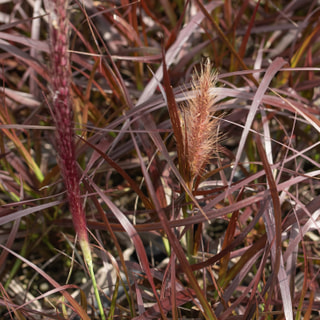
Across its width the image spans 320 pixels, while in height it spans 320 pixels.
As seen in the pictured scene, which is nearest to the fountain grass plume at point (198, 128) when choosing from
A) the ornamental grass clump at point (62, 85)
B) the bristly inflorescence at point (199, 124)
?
the bristly inflorescence at point (199, 124)

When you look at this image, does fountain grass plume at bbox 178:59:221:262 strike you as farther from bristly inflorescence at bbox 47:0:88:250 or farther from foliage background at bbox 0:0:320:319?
bristly inflorescence at bbox 47:0:88:250

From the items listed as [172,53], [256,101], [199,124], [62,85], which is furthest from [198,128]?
[172,53]

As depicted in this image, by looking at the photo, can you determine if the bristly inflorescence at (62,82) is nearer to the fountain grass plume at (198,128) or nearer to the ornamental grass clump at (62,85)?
the ornamental grass clump at (62,85)

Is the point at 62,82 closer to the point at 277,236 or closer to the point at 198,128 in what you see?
the point at 198,128

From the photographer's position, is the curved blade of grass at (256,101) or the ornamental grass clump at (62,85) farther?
the curved blade of grass at (256,101)

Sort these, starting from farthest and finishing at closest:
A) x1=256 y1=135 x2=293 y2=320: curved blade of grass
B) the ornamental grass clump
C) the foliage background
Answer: the foliage background < x1=256 y1=135 x2=293 y2=320: curved blade of grass < the ornamental grass clump

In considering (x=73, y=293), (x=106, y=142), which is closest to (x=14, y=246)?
(x=73, y=293)

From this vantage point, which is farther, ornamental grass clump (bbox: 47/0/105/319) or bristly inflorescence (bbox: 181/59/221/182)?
bristly inflorescence (bbox: 181/59/221/182)

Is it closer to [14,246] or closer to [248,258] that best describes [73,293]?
[14,246]

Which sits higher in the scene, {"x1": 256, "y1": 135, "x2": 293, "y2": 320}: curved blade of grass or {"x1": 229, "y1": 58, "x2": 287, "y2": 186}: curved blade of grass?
{"x1": 229, "y1": 58, "x2": 287, "y2": 186}: curved blade of grass

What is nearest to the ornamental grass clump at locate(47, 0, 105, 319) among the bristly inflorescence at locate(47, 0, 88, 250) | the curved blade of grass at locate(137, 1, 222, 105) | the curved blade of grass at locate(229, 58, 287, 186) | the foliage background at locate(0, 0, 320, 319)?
the bristly inflorescence at locate(47, 0, 88, 250)

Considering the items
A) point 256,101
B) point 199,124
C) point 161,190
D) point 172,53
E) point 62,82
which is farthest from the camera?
point 172,53
